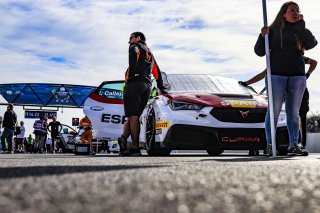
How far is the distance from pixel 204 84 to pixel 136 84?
1.07 meters

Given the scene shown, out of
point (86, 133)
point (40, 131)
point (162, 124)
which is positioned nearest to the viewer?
point (162, 124)

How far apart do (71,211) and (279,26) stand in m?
4.91

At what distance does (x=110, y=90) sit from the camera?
8.44m

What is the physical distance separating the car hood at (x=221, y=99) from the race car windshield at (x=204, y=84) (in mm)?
311

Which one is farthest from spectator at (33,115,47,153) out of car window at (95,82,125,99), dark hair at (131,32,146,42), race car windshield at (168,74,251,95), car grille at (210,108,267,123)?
car grille at (210,108,267,123)

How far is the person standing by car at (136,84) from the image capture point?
6.86 meters

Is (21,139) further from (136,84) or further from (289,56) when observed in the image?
(289,56)

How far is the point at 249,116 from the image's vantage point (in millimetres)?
6395

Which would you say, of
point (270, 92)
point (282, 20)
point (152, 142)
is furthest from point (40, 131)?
point (282, 20)

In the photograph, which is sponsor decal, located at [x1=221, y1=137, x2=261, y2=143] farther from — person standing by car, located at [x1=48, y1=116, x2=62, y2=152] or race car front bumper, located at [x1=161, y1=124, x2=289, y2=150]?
person standing by car, located at [x1=48, y1=116, x2=62, y2=152]

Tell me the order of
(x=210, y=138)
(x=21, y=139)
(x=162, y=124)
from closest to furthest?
(x=210, y=138)
(x=162, y=124)
(x=21, y=139)

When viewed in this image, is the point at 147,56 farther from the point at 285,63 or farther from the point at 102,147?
the point at 102,147

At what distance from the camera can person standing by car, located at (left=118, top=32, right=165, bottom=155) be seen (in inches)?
270

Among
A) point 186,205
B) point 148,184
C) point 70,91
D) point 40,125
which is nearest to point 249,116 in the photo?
point 148,184
